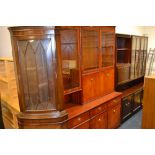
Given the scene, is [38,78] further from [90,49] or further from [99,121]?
[99,121]

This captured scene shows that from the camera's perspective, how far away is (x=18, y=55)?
1.37 metres

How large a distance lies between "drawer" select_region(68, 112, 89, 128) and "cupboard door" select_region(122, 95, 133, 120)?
43.9 inches

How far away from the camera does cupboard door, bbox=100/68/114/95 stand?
90.8 inches

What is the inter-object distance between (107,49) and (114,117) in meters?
1.11

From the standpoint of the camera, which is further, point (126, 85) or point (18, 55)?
point (126, 85)

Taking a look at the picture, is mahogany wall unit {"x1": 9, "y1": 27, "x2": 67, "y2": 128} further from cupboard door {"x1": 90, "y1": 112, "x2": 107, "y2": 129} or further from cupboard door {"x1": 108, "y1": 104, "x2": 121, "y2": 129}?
cupboard door {"x1": 108, "y1": 104, "x2": 121, "y2": 129}

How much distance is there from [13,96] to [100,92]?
124cm

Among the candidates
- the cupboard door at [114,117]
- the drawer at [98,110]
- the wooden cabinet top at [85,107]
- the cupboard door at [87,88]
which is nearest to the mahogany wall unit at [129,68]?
the cupboard door at [114,117]

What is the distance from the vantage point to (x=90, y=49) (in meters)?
2.07

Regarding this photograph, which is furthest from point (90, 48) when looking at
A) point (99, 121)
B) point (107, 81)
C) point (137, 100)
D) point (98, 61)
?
point (137, 100)

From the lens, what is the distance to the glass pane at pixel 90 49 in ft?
6.38

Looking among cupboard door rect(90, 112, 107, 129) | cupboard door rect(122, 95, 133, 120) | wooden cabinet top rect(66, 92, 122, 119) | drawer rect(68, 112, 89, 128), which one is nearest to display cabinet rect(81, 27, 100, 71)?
wooden cabinet top rect(66, 92, 122, 119)
